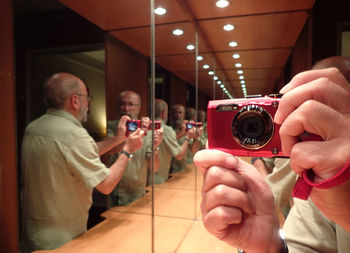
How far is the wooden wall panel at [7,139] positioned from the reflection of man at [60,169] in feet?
0.07

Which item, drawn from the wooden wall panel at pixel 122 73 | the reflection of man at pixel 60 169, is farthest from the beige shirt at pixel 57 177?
the wooden wall panel at pixel 122 73

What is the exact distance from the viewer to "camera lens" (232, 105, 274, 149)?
36 cm

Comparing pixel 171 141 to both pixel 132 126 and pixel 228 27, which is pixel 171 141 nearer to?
pixel 132 126

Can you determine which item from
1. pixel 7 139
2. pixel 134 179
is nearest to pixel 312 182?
pixel 7 139

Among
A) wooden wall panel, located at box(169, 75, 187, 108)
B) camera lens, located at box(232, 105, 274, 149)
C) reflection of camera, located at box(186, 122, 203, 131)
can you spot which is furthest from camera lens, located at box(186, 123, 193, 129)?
camera lens, located at box(232, 105, 274, 149)

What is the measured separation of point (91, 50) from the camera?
0.52 m

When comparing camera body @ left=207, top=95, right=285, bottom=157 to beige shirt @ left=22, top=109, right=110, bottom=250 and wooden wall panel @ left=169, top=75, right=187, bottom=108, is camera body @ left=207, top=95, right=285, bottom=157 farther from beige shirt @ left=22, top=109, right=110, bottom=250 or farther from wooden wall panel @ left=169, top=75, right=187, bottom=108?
wooden wall panel @ left=169, top=75, right=187, bottom=108

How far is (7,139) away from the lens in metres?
0.38

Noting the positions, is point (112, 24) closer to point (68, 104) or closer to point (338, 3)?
point (68, 104)

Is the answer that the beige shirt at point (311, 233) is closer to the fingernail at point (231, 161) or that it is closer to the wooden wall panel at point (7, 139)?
the fingernail at point (231, 161)

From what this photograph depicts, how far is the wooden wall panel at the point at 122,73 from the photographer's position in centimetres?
57

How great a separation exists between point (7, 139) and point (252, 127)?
0.39m

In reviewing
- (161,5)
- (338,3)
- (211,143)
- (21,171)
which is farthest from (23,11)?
→ (338,3)

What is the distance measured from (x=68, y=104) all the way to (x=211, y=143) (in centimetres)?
34
